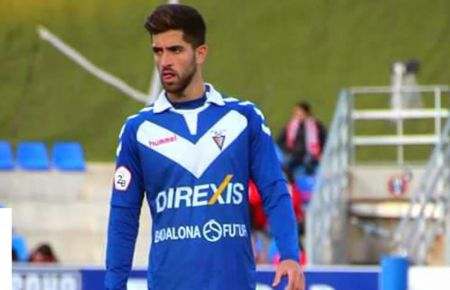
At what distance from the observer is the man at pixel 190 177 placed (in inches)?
272

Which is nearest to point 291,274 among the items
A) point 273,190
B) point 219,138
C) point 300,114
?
point 273,190

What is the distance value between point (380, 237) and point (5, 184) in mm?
4324

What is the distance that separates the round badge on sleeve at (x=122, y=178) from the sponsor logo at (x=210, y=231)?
241 mm

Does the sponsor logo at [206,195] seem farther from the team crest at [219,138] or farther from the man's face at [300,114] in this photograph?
the man's face at [300,114]

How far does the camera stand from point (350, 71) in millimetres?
29016

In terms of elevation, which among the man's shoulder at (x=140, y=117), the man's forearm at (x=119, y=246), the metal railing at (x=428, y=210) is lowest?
the man's forearm at (x=119, y=246)

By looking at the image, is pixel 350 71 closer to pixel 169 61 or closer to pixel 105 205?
pixel 105 205

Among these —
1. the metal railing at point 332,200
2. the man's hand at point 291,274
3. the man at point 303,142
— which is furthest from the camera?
the man at point 303,142

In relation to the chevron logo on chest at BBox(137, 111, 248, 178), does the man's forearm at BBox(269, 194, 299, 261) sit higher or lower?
lower

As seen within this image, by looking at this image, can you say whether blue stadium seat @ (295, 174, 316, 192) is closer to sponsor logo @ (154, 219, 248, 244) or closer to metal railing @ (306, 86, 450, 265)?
metal railing @ (306, 86, 450, 265)

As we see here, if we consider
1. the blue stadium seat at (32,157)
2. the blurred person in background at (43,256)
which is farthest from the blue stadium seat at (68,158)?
the blurred person in background at (43,256)

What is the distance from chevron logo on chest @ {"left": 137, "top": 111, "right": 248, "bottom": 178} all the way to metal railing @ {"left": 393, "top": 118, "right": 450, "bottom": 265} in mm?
11097

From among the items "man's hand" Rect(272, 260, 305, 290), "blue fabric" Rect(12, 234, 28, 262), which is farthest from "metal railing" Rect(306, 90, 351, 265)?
"man's hand" Rect(272, 260, 305, 290)

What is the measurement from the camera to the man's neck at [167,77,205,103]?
22.9ft
